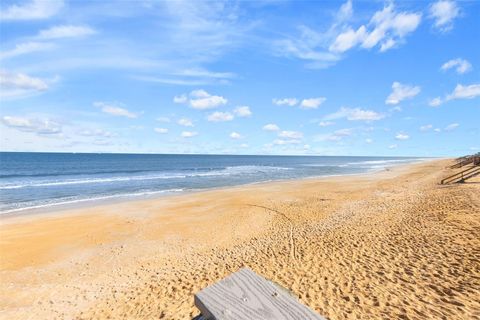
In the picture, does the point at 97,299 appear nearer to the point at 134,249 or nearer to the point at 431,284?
the point at 134,249

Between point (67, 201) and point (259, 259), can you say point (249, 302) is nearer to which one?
point (259, 259)

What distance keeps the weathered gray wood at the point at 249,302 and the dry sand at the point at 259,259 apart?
4.60 m

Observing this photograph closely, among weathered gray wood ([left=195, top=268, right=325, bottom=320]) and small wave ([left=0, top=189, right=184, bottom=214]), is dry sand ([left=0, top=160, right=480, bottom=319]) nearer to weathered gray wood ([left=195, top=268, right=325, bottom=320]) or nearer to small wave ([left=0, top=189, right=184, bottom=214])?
small wave ([left=0, top=189, right=184, bottom=214])

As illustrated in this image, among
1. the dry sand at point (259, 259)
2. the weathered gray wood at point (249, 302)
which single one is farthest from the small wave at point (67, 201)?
the weathered gray wood at point (249, 302)

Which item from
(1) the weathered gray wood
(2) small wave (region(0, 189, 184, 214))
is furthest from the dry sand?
(1) the weathered gray wood

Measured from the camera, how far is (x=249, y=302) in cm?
186

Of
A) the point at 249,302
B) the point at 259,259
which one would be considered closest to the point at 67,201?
the point at 259,259

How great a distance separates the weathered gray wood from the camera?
1.72 metres

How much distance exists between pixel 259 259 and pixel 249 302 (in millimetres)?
8119

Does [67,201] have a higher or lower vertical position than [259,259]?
higher

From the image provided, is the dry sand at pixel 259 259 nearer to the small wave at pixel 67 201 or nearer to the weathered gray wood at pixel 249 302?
the small wave at pixel 67 201

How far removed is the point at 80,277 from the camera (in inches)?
373

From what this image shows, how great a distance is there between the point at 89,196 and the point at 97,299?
72.5 feet

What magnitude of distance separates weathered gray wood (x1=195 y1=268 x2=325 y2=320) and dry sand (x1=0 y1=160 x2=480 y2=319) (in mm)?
4603
